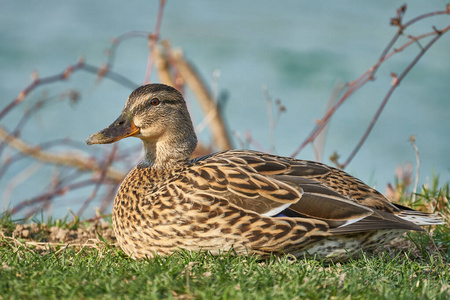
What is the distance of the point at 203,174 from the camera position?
447 cm

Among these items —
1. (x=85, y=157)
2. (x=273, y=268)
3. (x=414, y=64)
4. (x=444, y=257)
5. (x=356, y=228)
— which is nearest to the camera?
(x=273, y=268)

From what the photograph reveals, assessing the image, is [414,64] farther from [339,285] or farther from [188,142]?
[339,285]

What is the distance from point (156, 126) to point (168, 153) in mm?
255

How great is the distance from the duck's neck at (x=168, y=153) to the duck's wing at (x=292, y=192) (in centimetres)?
28

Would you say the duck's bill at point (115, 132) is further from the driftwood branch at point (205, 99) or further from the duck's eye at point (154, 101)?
the driftwood branch at point (205, 99)

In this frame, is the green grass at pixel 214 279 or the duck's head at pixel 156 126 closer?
the green grass at pixel 214 279

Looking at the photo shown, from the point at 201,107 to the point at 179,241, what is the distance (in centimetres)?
654

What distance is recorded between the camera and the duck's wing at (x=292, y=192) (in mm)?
4250

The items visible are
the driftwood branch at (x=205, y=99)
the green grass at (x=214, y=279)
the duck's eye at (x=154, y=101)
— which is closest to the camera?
the green grass at (x=214, y=279)

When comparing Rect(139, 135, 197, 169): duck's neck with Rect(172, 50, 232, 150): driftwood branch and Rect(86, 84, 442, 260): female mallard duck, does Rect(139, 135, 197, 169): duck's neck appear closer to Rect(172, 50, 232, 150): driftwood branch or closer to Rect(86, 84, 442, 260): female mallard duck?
Rect(86, 84, 442, 260): female mallard duck

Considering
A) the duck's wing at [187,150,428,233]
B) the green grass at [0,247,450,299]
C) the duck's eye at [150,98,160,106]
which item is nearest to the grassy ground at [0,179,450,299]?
the green grass at [0,247,450,299]

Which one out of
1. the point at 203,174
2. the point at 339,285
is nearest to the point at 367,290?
the point at 339,285

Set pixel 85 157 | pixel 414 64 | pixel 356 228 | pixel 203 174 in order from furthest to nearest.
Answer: pixel 85 157
pixel 414 64
pixel 203 174
pixel 356 228

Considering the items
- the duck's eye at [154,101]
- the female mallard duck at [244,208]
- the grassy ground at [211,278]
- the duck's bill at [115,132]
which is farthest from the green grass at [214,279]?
the duck's eye at [154,101]
